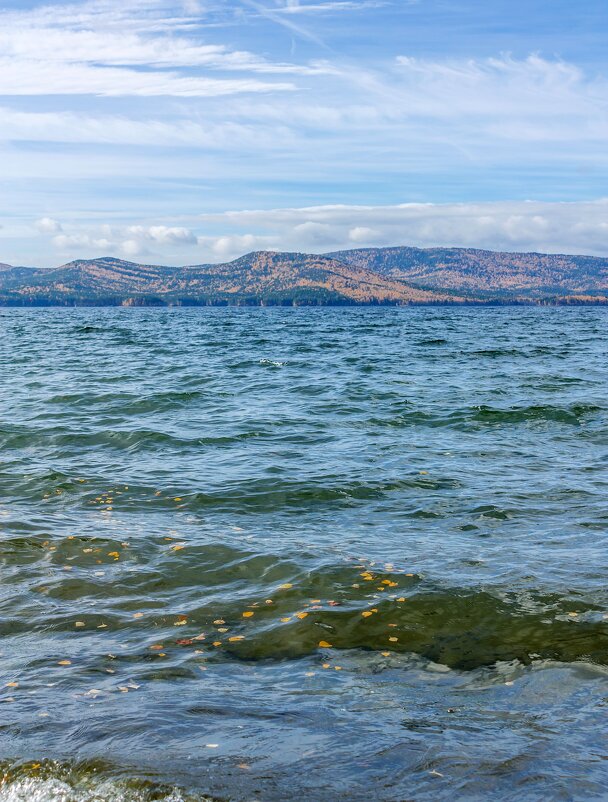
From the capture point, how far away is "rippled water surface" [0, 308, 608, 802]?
22.7 ft

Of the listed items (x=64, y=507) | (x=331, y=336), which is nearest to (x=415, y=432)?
(x=64, y=507)

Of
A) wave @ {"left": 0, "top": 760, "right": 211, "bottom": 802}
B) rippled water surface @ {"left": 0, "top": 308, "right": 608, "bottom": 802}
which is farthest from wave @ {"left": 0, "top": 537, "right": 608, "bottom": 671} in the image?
wave @ {"left": 0, "top": 760, "right": 211, "bottom": 802}

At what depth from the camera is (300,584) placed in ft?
40.0

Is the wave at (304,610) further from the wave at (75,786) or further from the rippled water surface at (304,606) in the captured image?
the wave at (75,786)

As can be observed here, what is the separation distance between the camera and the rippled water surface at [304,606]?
6.91 metres

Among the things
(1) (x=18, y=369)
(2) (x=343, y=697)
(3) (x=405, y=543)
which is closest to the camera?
(2) (x=343, y=697)

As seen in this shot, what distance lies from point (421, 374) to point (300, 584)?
97.8ft

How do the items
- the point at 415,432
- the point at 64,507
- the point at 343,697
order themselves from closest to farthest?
1. the point at 343,697
2. the point at 64,507
3. the point at 415,432

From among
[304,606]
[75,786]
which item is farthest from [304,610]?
[75,786]

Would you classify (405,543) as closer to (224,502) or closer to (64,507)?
(224,502)

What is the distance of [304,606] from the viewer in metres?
11.3

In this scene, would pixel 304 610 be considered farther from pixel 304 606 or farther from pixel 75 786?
pixel 75 786

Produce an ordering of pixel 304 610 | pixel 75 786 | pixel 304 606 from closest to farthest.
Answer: pixel 75 786, pixel 304 610, pixel 304 606

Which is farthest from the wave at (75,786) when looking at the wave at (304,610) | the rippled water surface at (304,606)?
the wave at (304,610)
